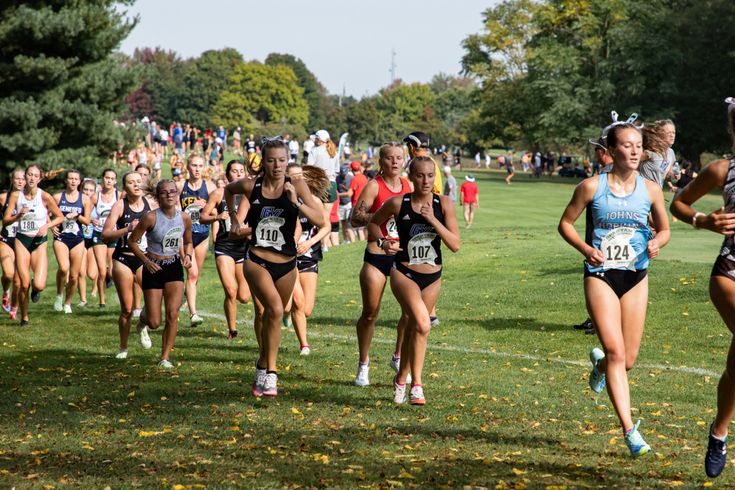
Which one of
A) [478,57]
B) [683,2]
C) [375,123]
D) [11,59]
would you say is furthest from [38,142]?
[375,123]

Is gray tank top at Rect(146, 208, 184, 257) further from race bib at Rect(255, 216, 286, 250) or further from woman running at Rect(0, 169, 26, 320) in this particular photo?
woman running at Rect(0, 169, 26, 320)

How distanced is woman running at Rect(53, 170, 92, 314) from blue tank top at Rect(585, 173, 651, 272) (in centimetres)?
1113

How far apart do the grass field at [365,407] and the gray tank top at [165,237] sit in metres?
1.24

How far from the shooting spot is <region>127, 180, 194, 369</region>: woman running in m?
11.6

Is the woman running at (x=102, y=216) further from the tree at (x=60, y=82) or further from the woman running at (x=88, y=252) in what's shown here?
the tree at (x=60, y=82)

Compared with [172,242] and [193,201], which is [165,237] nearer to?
[172,242]

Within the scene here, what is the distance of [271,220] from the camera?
9.54m

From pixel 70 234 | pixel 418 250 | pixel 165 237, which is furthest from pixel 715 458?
pixel 70 234

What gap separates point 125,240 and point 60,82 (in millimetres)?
25492

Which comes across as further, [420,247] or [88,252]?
[88,252]

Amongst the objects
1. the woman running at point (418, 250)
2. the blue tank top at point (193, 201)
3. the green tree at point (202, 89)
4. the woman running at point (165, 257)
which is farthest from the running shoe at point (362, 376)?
the green tree at point (202, 89)

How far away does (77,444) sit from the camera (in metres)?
7.75

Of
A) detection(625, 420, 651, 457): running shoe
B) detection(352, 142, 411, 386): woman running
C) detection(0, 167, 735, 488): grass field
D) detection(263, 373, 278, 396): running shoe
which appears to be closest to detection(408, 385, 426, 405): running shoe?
detection(0, 167, 735, 488): grass field

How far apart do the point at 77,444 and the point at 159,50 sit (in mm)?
157914
